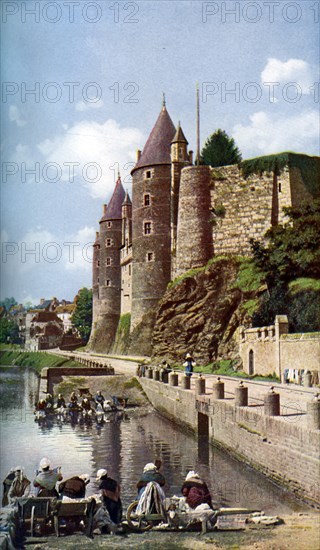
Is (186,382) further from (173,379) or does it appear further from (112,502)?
(112,502)

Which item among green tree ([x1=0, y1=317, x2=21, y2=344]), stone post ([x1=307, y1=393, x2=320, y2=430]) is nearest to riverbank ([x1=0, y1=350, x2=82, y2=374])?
green tree ([x1=0, y1=317, x2=21, y2=344])

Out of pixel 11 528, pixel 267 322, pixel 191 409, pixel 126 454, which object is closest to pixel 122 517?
pixel 11 528

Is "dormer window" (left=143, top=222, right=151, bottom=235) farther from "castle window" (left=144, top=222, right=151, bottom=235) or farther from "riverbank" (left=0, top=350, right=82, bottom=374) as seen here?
"riverbank" (left=0, top=350, right=82, bottom=374)

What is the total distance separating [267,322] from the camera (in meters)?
31.2

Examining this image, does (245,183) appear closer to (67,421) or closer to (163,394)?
(163,394)

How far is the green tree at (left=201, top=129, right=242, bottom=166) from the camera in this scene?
5241 cm

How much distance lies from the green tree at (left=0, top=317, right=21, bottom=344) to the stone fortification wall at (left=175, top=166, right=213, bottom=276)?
30212 mm

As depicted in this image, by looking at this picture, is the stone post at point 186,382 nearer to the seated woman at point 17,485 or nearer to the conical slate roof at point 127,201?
the seated woman at point 17,485

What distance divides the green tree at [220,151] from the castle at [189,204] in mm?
4732

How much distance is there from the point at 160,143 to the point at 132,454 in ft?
112

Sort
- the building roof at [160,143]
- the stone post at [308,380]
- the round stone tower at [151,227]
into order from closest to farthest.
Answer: the stone post at [308,380], the round stone tower at [151,227], the building roof at [160,143]

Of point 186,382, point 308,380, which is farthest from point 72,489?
point 308,380

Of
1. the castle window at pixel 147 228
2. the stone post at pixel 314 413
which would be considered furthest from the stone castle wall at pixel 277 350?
the castle window at pixel 147 228

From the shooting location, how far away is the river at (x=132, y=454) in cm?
1334
